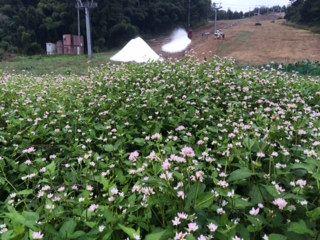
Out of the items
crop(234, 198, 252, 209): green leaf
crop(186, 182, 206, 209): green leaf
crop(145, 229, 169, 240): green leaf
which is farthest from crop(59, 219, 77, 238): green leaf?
crop(234, 198, 252, 209): green leaf

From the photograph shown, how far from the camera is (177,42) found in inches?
2365

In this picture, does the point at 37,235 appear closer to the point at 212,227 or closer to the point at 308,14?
the point at 212,227

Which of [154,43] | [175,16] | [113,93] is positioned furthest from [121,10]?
[113,93]

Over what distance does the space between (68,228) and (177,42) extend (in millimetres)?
59418

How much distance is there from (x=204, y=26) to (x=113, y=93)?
76.2m

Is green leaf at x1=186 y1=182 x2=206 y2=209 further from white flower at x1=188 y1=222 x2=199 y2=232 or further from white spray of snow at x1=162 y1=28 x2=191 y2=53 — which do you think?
white spray of snow at x1=162 y1=28 x2=191 y2=53

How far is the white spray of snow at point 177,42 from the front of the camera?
52562mm

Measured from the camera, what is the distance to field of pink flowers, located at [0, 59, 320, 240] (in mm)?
2098

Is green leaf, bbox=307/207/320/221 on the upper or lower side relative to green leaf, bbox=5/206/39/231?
upper

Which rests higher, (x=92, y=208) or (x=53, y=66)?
(x=92, y=208)

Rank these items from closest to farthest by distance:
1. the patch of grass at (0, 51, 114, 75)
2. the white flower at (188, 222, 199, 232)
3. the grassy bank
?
the white flower at (188, 222, 199, 232)
the patch of grass at (0, 51, 114, 75)
the grassy bank

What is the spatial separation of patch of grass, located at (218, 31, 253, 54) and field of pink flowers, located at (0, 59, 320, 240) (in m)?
39.1

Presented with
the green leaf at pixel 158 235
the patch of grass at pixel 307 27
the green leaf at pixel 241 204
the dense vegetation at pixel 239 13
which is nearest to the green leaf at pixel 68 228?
the green leaf at pixel 158 235

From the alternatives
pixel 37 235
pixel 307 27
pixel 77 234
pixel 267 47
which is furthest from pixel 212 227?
Result: pixel 307 27
